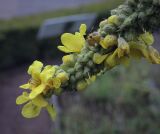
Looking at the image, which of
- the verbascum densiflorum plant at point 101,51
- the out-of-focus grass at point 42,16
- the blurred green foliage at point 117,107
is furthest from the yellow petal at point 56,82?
the out-of-focus grass at point 42,16

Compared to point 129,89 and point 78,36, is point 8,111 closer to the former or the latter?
point 129,89

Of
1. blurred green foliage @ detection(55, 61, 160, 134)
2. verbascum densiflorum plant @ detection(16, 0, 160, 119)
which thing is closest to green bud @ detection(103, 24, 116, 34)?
verbascum densiflorum plant @ detection(16, 0, 160, 119)

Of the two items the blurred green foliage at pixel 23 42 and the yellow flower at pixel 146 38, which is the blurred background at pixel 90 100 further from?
the yellow flower at pixel 146 38

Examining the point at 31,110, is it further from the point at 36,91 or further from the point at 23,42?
the point at 23,42

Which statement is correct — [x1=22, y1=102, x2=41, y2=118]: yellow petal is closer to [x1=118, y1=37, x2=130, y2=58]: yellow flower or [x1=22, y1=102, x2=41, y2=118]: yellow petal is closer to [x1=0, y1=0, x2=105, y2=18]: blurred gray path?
[x1=118, y1=37, x2=130, y2=58]: yellow flower

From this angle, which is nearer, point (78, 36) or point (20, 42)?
point (78, 36)

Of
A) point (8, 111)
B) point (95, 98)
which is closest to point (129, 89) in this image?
point (95, 98)

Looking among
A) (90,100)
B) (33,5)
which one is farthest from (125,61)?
(33,5)
